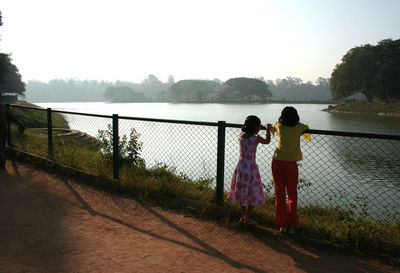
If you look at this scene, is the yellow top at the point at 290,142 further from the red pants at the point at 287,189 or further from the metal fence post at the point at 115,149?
the metal fence post at the point at 115,149

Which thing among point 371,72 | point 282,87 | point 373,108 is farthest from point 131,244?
point 282,87

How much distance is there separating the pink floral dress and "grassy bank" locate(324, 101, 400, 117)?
50.3 m

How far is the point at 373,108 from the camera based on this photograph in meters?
52.9

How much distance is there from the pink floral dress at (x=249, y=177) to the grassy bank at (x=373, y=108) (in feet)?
165

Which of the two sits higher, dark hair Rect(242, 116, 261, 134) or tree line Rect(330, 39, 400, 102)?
tree line Rect(330, 39, 400, 102)

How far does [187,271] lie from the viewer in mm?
2840

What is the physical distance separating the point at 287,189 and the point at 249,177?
0.45 m

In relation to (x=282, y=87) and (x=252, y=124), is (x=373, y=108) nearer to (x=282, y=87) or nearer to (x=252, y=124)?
(x=252, y=124)

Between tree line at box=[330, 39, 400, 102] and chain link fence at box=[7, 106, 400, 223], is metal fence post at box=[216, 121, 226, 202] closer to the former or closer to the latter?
chain link fence at box=[7, 106, 400, 223]

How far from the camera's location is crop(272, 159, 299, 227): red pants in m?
3.50

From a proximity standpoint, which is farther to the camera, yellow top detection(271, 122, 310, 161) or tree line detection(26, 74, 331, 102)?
tree line detection(26, 74, 331, 102)

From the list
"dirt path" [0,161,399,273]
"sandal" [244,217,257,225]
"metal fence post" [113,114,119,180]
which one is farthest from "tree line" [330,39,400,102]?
"dirt path" [0,161,399,273]

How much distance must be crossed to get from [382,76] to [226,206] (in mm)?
58976

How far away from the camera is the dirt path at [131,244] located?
2.93m
